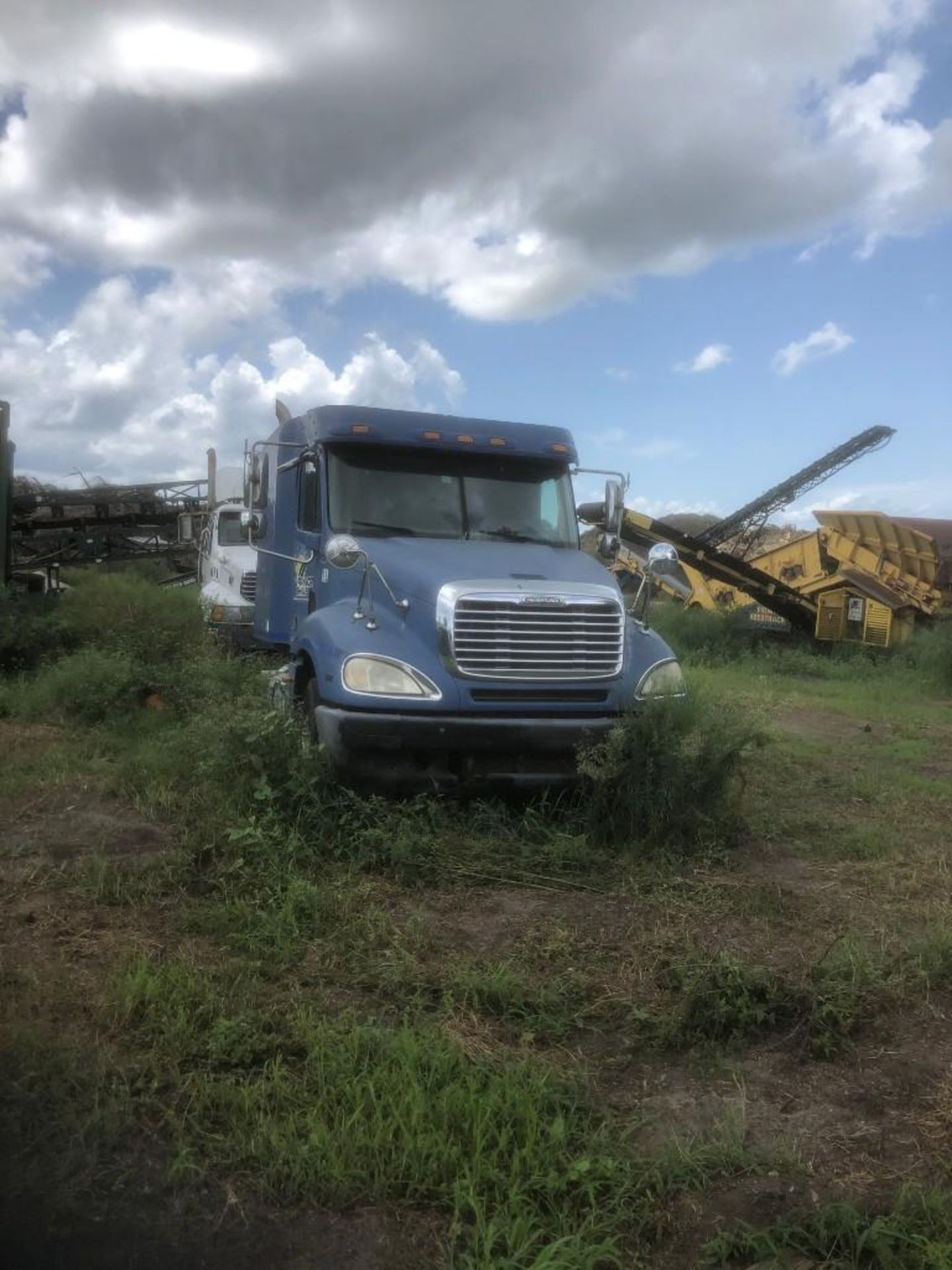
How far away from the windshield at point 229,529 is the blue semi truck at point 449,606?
697 cm

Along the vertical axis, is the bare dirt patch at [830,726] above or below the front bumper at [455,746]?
below

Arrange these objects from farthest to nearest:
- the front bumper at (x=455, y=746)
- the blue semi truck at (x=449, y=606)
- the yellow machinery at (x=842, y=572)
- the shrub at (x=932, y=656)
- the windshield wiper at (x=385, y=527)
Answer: the yellow machinery at (x=842, y=572) → the shrub at (x=932, y=656) → the windshield wiper at (x=385, y=527) → the blue semi truck at (x=449, y=606) → the front bumper at (x=455, y=746)

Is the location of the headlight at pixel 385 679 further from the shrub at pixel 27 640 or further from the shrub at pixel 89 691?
the shrub at pixel 27 640

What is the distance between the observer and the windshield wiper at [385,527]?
7.22 meters

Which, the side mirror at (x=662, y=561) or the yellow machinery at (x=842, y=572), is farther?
the yellow machinery at (x=842, y=572)

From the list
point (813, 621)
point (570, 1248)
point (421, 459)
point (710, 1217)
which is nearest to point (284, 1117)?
point (570, 1248)

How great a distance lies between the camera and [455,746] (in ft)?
19.4

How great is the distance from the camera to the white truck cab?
41.0 ft

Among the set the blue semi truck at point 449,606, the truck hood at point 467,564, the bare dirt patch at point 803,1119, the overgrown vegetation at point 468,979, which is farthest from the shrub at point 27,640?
the bare dirt patch at point 803,1119

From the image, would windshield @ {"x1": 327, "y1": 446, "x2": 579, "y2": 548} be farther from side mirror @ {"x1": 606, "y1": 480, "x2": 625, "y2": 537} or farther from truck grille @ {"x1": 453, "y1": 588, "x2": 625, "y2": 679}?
truck grille @ {"x1": 453, "y1": 588, "x2": 625, "y2": 679}

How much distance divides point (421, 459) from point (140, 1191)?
529 centimetres

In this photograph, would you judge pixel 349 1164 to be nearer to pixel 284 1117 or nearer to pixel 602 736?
pixel 284 1117

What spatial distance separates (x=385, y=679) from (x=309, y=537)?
195 cm

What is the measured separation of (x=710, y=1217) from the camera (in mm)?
2830
